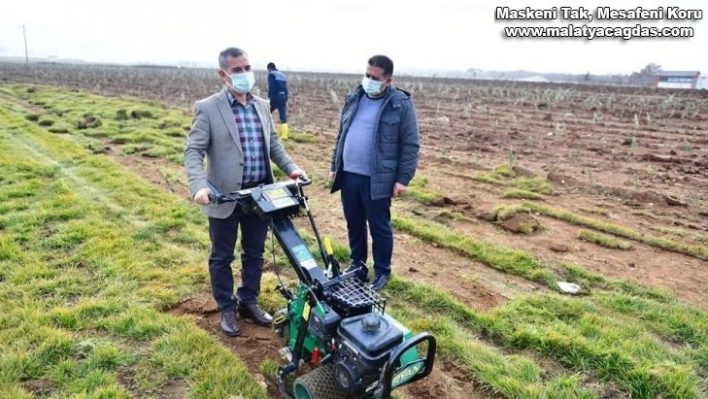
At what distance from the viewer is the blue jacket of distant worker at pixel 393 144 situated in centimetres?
421

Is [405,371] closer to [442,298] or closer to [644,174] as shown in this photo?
[442,298]

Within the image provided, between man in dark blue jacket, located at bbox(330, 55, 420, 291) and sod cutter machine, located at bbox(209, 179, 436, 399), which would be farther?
man in dark blue jacket, located at bbox(330, 55, 420, 291)

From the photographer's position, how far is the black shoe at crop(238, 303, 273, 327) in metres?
3.96

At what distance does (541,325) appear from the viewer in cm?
406

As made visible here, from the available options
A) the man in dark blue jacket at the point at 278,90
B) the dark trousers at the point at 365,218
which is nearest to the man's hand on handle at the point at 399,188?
the dark trousers at the point at 365,218

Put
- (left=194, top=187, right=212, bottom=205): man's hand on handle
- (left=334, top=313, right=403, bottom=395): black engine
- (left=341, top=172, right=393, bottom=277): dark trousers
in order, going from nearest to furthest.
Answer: (left=334, top=313, right=403, bottom=395): black engine
(left=194, top=187, right=212, bottom=205): man's hand on handle
(left=341, top=172, right=393, bottom=277): dark trousers

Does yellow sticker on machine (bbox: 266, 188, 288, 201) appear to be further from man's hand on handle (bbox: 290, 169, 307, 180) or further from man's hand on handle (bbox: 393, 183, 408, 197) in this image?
man's hand on handle (bbox: 393, 183, 408, 197)

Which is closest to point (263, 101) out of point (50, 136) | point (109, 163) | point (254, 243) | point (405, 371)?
point (254, 243)

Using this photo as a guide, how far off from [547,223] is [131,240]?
5625 millimetres

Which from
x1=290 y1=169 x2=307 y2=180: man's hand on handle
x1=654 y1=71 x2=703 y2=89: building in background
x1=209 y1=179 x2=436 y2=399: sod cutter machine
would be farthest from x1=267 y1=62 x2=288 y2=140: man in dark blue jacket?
x1=654 y1=71 x2=703 y2=89: building in background

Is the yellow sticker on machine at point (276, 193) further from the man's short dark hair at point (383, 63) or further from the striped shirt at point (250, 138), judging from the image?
Result: the man's short dark hair at point (383, 63)

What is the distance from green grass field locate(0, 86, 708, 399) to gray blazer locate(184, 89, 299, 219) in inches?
49.0

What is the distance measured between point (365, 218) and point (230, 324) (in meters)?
1.68

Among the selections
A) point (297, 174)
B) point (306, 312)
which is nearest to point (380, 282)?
point (297, 174)
